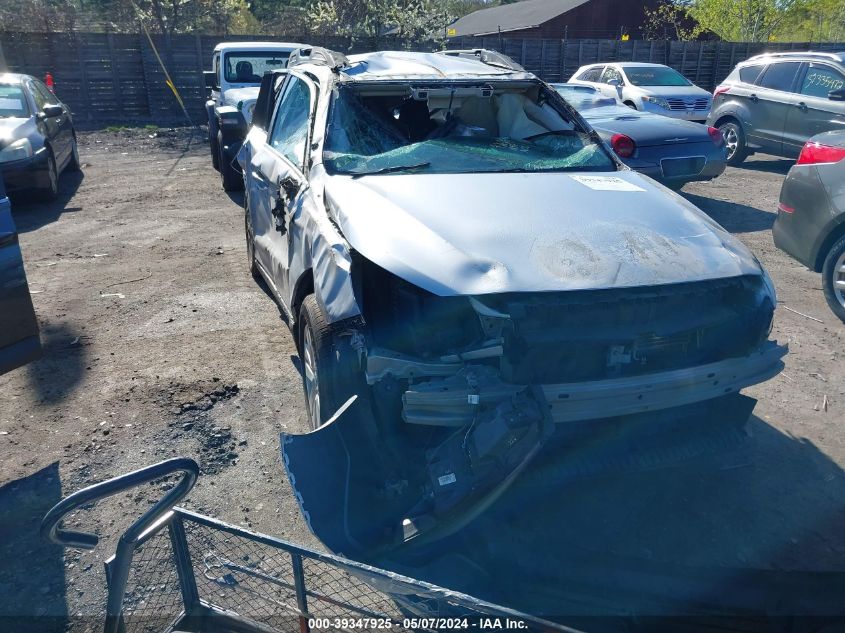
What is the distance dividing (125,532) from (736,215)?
843cm

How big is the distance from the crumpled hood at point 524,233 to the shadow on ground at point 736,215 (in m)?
5.01

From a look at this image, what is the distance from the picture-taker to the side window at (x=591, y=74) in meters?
15.2

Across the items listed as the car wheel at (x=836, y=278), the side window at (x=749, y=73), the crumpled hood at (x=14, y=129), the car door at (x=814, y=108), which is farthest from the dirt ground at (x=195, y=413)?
the side window at (x=749, y=73)

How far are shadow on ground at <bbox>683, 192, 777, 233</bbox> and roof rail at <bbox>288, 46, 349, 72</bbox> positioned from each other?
5.17 meters

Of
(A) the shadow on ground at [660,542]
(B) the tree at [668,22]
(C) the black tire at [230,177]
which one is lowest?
(A) the shadow on ground at [660,542]

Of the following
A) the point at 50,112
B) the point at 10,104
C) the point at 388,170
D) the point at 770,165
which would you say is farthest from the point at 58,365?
the point at 770,165

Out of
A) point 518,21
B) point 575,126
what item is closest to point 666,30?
point 518,21

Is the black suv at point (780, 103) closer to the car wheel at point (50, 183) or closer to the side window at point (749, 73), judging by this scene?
the side window at point (749, 73)

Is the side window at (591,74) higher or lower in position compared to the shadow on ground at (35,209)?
higher

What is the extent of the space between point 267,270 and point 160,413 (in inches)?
50.4

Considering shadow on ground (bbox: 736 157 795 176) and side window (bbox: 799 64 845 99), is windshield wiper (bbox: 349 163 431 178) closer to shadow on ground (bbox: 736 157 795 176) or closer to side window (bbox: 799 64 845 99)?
side window (bbox: 799 64 845 99)

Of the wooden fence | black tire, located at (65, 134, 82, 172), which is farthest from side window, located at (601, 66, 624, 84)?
black tire, located at (65, 134, 82, 172)

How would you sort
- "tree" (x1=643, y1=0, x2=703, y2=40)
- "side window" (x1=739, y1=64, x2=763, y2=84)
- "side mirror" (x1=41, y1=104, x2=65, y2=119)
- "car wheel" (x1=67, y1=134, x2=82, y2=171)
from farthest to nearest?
1. "tree" (x1=643, y1=0, x2=703, y2=40)
2. "side window" (x1=739, y1=64, x2=763, y2=84)
3. "car wheel" (x1=67, y1=134, x2=82, y2=171)
4. "side mirror" (x1=41, y1=104, x2=65, y2=119)

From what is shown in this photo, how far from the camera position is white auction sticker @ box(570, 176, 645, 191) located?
3.73 meters
